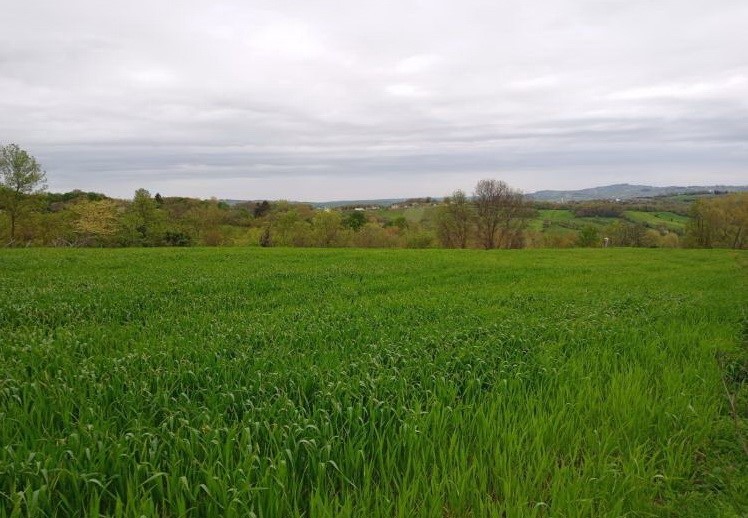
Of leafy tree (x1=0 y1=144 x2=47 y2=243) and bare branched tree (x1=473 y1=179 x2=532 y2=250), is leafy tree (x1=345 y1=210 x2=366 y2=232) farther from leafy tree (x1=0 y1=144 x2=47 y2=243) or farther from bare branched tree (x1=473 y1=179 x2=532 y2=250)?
leafy tree (x1=0 y1=144 x2=47 y2=243)

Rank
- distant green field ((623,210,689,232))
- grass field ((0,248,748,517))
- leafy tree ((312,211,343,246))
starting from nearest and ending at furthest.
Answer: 1. grass field ((0,248,748,517))
2. leafy tree ((312,211,343,246))
3. distant green field ((623,210,689,232))

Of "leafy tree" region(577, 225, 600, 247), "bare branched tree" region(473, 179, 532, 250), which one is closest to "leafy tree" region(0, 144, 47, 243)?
"bare branched tree" region(473, 179, 532, 250)

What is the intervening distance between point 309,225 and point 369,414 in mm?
73398

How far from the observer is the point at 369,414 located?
4598 mm

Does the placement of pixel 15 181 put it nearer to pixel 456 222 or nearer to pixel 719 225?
pixel 456 222

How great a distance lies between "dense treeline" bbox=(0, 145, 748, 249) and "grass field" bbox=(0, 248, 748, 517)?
50.4 meters

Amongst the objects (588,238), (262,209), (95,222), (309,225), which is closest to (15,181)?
(95,222)

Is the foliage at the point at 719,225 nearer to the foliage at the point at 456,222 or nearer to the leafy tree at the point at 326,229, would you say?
the foliage at the point at 456,222

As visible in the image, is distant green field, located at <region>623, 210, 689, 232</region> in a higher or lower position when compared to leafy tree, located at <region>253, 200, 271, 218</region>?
lower

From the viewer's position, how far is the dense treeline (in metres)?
48.1

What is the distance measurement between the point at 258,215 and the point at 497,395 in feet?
330

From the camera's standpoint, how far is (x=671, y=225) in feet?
310

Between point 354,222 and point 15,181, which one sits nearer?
point 15,181

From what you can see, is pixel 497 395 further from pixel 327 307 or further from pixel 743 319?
pixel 743 319
